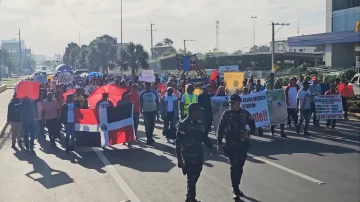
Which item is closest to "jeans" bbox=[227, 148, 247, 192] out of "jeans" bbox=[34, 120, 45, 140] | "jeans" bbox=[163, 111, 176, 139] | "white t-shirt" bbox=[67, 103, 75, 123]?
"white t-shirt" bbox=[67, 103, 75, 123]

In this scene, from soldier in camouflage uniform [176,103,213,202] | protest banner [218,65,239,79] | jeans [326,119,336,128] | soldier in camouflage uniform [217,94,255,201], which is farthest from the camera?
protest banner [218,65,239,79]

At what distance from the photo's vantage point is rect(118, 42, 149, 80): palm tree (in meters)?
58.1

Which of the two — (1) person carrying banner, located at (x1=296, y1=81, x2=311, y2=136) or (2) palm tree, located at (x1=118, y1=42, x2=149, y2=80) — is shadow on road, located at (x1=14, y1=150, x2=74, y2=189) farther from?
(2) palm tree, located at (x1=118, y1=42, x2=149, y2=80)

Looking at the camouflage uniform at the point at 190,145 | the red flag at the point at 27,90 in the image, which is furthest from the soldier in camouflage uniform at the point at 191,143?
the red flag at the point at 27,90

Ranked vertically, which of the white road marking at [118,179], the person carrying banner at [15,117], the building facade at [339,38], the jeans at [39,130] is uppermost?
the building facade at [339,38]

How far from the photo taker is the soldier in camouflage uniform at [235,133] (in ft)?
27.7

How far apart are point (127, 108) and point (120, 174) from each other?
3.89 meters

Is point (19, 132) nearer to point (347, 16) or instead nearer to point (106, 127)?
point (106, 127)

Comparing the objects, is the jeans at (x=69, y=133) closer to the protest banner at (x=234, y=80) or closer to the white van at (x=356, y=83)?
the protest banner at (x=234, y=80)

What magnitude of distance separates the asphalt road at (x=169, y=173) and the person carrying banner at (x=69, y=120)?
31 cm

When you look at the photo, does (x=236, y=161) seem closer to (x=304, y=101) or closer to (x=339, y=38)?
(x=304, y=101)

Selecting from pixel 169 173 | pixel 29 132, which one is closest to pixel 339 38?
pixel 29 132

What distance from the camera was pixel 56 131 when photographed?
52.0ft

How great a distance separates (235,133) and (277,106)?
8.35 m
